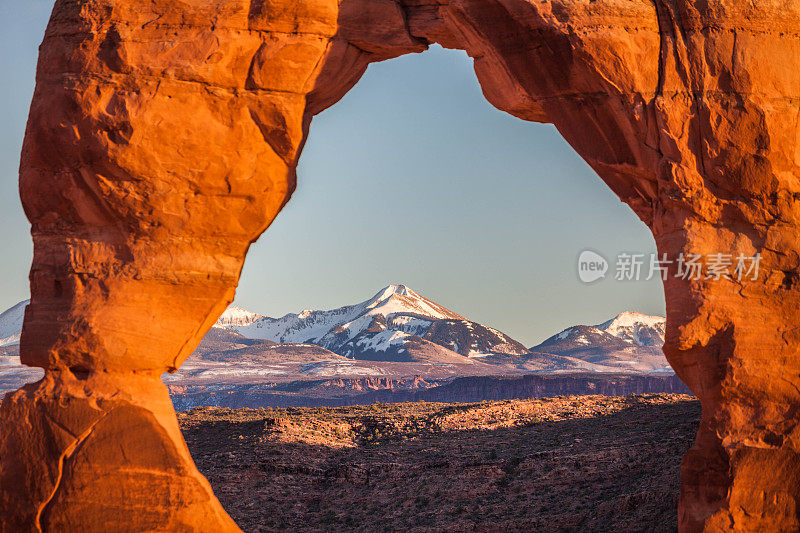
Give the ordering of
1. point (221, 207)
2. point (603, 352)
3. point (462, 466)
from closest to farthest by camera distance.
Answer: point (221, 207) < point (462, 466) < point (603, 352)

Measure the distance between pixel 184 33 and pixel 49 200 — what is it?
2780 mm

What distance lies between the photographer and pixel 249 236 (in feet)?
41.9

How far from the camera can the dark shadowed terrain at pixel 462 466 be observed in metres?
22.8

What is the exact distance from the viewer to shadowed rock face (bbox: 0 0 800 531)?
11547mm

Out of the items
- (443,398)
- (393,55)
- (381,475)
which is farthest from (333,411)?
(443,398)

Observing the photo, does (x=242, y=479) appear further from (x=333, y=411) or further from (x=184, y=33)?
(x=184, y=33)

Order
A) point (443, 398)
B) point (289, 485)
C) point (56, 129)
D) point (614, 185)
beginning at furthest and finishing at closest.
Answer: point (443, 398), point (289, 485), point (614, 185), point (56, 129)

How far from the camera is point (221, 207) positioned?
40.9 ft

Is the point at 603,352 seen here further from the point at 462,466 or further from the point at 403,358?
the point at 462,466

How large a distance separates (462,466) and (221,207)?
18.3 m

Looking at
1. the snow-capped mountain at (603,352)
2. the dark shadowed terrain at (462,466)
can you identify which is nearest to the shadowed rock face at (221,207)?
the dark shadowed terrain at (462,466)

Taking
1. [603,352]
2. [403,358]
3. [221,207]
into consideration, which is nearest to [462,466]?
[221,207]

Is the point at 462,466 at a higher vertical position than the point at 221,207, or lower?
lower

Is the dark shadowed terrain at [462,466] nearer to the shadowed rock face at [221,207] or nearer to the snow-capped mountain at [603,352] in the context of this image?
the shadowed rock face at [221,207]
